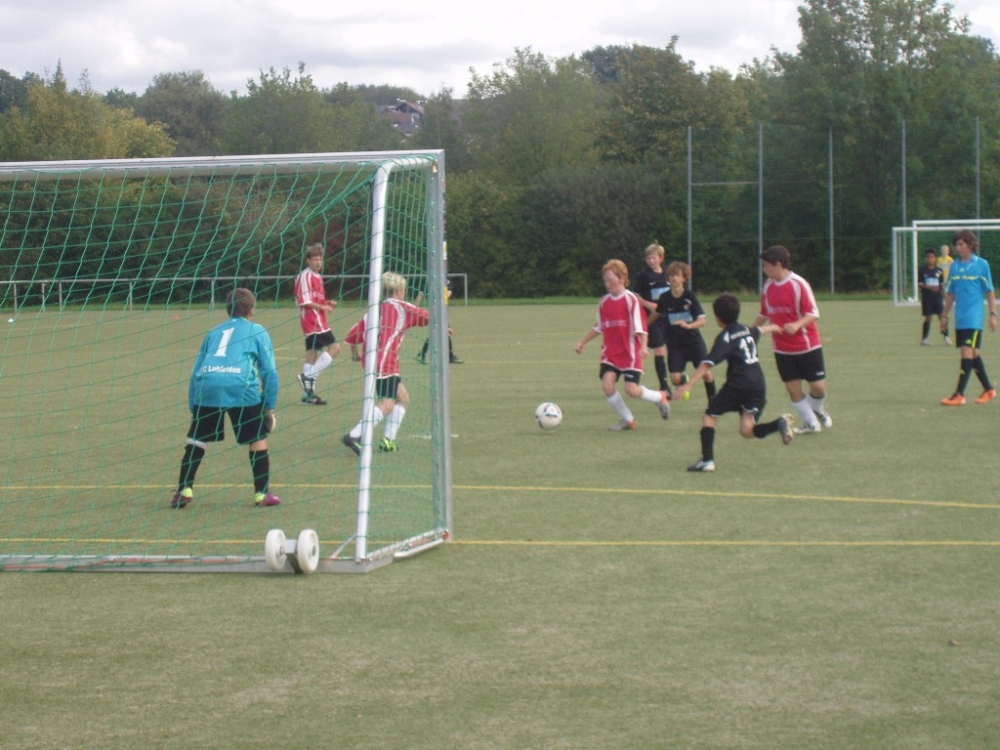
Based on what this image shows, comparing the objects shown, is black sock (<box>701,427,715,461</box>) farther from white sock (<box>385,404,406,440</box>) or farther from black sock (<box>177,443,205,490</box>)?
black sock (<box>177,443,205,490</box>)

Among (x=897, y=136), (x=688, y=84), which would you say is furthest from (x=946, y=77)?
(x=688, y=84)

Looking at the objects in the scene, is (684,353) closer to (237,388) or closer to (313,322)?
(313,322)

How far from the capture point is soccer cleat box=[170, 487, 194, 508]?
829 cm

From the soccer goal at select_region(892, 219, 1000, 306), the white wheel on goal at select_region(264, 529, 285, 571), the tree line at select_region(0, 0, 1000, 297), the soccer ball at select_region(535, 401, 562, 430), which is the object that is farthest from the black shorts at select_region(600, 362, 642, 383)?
the tree line at select_region(0, 0, 1000, 297)

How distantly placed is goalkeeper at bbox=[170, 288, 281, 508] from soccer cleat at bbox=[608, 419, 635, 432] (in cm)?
441

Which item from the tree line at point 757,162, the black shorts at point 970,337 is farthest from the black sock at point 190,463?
the tree line at point 757,162

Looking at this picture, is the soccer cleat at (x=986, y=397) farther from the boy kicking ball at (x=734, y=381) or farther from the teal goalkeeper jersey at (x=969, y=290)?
the boy kicking ball at (x=734, y=381)

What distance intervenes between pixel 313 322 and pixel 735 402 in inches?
245

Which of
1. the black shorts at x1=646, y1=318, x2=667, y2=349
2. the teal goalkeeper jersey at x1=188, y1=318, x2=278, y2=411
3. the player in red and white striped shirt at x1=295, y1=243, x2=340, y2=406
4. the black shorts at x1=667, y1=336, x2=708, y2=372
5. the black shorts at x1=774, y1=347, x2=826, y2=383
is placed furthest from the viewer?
the black shorts at x1=646, y1=318, x2=667, y2=349

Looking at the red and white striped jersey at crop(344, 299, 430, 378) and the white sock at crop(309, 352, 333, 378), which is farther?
the white sock at crop(309, 352, 333, 378)

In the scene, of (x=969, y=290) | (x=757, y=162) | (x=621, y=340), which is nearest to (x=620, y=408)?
(x=621, y=340)

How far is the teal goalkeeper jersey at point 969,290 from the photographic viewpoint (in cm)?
1349

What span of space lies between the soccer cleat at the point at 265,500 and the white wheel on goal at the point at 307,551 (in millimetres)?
1953

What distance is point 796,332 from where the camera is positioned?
10930 mm
